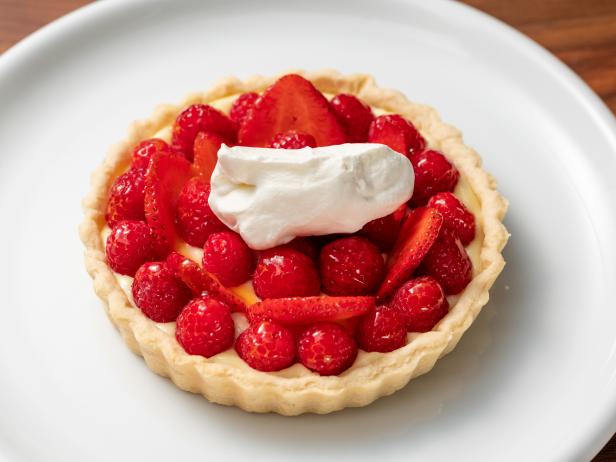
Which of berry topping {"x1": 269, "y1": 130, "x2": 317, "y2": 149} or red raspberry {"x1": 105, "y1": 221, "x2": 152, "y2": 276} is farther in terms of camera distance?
berry topping {"x1": 269, "y1": 130, "x2": 317, "y2": 149}

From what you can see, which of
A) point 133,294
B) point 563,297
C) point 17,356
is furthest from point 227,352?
point 563,297

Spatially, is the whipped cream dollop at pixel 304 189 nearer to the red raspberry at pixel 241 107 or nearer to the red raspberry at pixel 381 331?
the red raspberry at pixel 381 331

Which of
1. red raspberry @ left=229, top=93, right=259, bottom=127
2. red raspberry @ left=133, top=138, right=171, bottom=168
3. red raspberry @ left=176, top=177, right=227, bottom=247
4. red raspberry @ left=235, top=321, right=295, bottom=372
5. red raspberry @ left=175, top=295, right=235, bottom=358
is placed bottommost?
red raspberry @ left=235, top=321, right=295, bottom=372

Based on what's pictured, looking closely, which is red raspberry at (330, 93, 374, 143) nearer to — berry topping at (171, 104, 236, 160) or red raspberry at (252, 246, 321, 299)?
berry topping at (171, 104, 236, 160)

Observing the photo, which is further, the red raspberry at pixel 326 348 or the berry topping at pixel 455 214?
the berry topping at pixel 455 214

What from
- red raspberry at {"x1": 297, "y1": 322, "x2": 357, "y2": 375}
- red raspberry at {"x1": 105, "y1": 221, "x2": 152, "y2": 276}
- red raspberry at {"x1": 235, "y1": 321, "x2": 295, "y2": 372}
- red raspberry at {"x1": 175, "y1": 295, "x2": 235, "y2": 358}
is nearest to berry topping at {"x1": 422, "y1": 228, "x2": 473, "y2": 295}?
red raspberry at {"x1": 297, "y1": 322, "x2": 357, "y2": 375}

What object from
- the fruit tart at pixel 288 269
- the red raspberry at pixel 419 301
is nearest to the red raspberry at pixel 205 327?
the fruit tart at pixel 288 269
